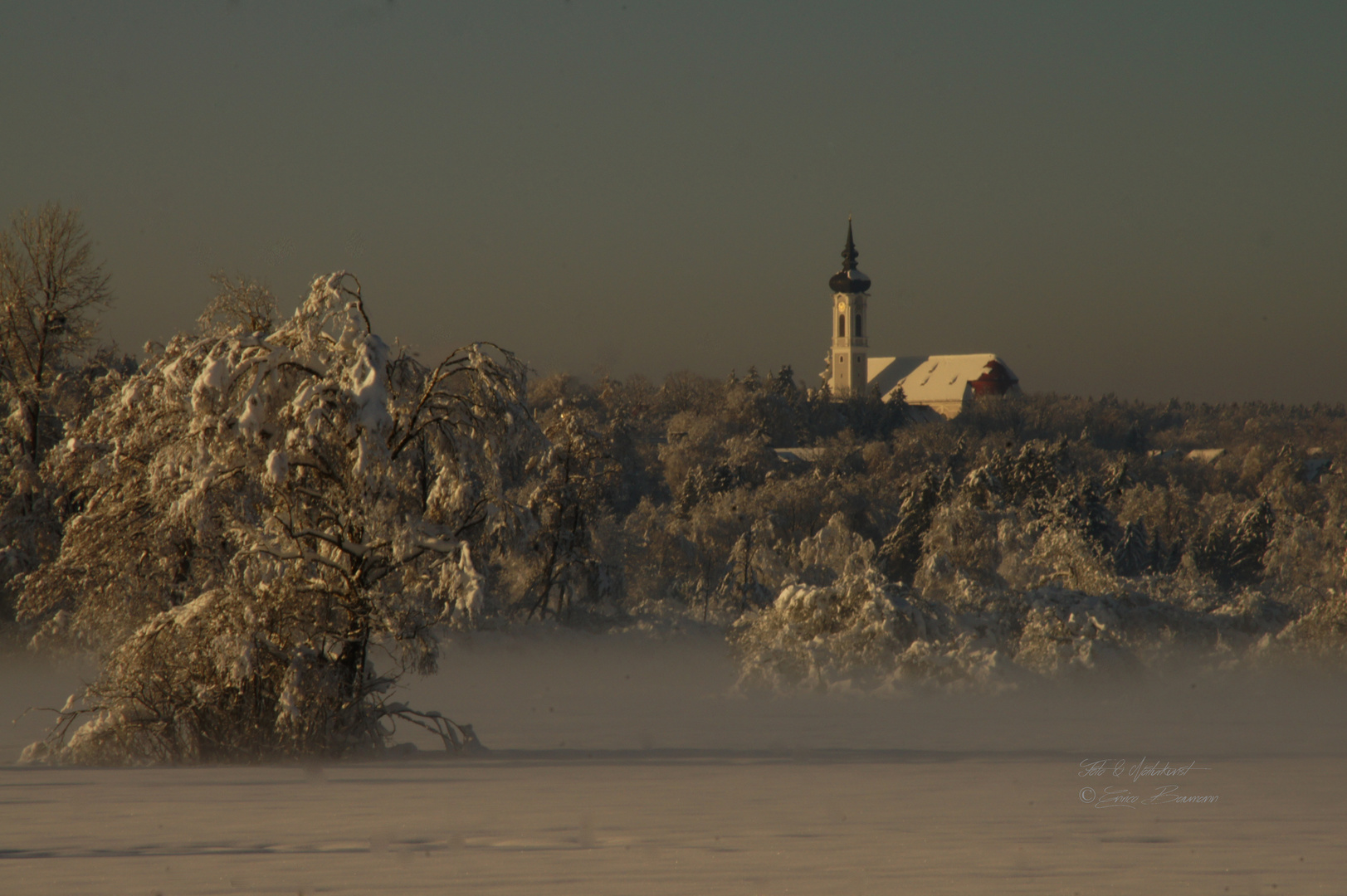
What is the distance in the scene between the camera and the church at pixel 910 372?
176 m

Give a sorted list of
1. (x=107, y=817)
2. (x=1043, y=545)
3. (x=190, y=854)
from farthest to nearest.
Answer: (x=1043, y=545) → (x=107, y=817) → (x=190, y=854)

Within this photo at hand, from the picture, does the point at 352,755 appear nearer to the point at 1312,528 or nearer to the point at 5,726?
the point at 5,726

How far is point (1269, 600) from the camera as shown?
990 inches

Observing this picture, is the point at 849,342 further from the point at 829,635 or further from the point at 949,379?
the point at 829,635

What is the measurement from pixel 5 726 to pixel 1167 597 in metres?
20.2

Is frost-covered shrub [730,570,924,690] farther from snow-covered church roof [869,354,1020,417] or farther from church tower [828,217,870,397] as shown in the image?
church tower [828,217,870,397]

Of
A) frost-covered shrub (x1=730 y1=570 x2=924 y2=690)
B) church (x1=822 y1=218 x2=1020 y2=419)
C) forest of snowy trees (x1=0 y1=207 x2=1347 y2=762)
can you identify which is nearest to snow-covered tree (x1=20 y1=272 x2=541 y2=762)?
forest of snowy trees (x1=0 y1=207 x2=1347 y2=762)

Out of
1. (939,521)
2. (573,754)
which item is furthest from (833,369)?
(573,754)

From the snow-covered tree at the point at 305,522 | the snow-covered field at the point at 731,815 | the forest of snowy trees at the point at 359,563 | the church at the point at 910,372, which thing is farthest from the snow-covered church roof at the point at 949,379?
the snow-covered tree at the point at 305,522

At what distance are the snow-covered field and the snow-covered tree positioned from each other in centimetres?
63

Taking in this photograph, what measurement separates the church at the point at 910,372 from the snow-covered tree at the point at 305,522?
515 feet

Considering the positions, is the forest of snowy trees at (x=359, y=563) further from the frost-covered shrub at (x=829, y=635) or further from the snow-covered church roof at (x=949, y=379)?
the snow-covered church roof at (x=949, y=379)

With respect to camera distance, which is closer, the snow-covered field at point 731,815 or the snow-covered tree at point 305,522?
the snow-covered field at point 731,815

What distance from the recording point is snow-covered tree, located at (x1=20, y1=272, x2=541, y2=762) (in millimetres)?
11750
